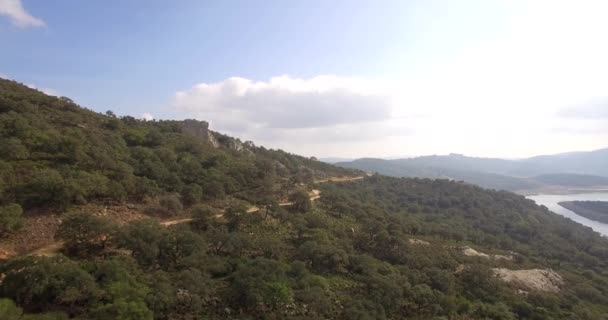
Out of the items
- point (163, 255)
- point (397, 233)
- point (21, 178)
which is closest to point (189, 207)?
point (163, 255)

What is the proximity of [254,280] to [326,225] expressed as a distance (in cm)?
2083

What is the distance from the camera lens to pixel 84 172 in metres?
35.6

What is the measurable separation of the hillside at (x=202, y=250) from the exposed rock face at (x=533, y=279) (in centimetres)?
33

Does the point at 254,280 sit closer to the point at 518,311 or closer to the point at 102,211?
the point at 102,211

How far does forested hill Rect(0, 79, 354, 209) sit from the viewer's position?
32562 mm

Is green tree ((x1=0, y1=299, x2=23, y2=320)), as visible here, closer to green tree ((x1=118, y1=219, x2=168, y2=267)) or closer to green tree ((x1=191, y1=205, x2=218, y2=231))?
green tree ((x1=118, y1=219, x2=168, y2=267))

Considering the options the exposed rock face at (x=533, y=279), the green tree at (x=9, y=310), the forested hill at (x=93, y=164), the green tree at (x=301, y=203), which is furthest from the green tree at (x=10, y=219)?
the exposed rock face at (x=533, y=279)

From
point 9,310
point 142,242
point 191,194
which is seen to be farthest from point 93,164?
point 9,310

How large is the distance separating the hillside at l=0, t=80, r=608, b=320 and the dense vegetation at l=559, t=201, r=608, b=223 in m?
105

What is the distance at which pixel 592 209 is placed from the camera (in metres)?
162

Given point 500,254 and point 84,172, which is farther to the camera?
point 500,254

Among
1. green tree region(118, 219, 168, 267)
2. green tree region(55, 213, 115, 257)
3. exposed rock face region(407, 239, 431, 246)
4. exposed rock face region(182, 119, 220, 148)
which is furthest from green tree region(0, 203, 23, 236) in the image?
exposed rock face region(182, 119, 220, 148)

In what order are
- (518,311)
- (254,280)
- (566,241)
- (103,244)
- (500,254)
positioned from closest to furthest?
1. (254,280)
2. (103,244)
3. (518,311)
4. (500,254)
5. (566,241)

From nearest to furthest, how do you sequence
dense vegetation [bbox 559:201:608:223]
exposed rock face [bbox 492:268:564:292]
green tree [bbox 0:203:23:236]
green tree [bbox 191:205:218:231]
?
green tree [bbox 0:203:23:236] < green tree [bbox 191:205:218:231] < exposed rock face [bbox 492:268:564:292] < dense vegetation [bbox 559:201:608:223]
